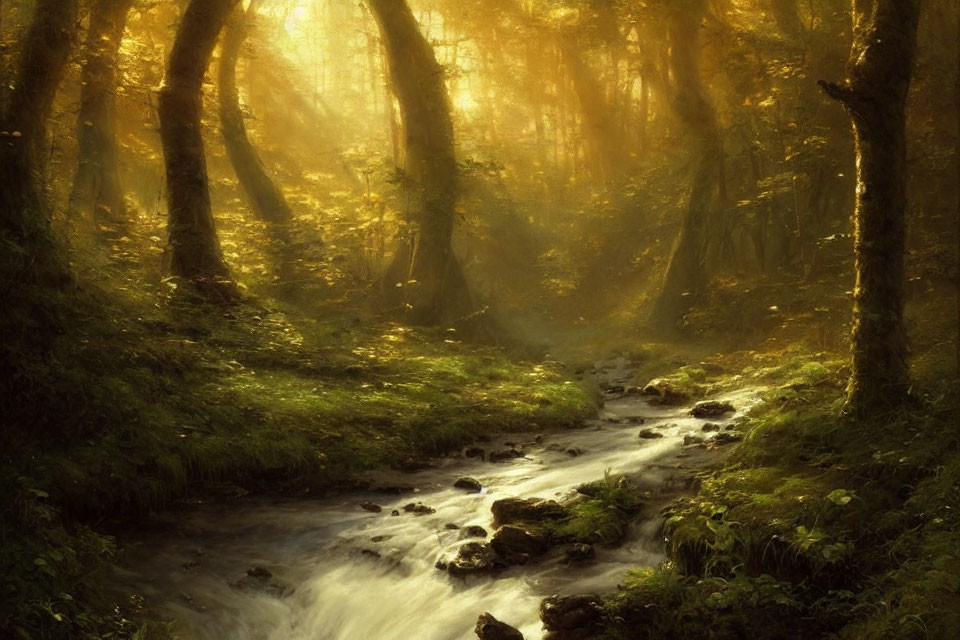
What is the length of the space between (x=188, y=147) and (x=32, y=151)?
5247 mm

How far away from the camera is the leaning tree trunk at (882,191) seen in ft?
26.8

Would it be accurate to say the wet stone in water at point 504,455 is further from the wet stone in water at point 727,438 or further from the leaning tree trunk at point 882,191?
the leaning tree trunk at point 882,191

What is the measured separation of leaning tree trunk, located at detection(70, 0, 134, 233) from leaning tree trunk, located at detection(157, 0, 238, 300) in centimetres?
289

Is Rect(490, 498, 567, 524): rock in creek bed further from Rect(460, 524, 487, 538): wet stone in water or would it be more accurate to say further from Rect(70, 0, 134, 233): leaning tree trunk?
Rect(70, 0, 134, 233): leaning tree trunk

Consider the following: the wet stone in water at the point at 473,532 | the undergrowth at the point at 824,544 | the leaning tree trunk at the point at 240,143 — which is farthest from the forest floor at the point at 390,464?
the leaning tree trunk at the point at 240,143

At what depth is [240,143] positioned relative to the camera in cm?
2448

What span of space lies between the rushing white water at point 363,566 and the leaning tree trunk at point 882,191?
2.36 m

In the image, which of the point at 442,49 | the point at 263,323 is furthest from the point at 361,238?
the point at 442,49

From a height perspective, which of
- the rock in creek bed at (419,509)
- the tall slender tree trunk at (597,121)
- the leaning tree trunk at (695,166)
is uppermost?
the tall slender tree trunk at (597,121)

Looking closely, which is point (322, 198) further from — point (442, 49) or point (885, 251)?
point (885, 251)

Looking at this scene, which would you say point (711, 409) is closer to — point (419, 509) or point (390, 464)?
point (390, 464)

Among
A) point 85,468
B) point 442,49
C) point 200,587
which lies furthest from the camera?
point 442,49

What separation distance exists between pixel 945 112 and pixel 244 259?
16.8 metres

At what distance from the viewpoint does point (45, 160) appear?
11.4 m
